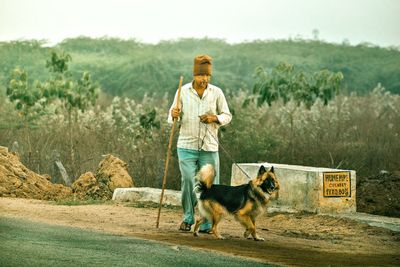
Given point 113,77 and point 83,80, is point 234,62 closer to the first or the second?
point 113,77

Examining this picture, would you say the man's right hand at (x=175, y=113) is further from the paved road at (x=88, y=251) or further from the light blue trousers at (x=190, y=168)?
the paved road at (x=88, y=251)

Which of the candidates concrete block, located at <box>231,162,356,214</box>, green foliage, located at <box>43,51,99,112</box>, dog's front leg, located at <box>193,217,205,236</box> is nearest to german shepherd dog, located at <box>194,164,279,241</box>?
dog's front leg, located at <box>193,217,205,236</box>

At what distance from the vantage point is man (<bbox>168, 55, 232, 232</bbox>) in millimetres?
12367

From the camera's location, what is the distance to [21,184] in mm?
17594

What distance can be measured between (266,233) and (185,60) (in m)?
44.2

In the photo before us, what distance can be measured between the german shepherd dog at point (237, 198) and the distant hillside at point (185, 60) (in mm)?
36064

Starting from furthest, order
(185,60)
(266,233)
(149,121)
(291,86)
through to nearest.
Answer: (185,60) < (291,86) < (149,121) < (266,233)

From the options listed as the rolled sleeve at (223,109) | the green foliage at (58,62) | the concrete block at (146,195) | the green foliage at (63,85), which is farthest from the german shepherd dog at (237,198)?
the green foliage at (58,62)

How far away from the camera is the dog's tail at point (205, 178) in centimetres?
1206

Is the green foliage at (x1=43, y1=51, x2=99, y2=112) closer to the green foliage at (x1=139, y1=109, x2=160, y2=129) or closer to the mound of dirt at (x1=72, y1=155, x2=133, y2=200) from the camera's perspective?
the green foliage at (x1=139, y1=109, x2=160, y2=129)

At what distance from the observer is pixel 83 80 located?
2303cm

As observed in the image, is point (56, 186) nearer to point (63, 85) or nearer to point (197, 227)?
point (63, 85)

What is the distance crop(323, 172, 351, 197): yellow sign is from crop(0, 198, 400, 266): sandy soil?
422 millimetres

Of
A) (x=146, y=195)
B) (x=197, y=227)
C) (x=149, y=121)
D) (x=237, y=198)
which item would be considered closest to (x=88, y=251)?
(x=197, y=227)
